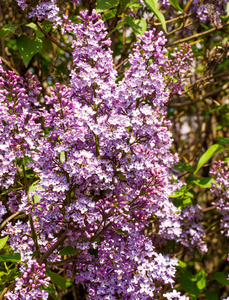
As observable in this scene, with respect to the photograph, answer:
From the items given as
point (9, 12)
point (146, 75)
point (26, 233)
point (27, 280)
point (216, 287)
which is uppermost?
point (9, 12)

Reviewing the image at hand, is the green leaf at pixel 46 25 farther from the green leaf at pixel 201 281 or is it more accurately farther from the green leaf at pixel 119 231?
the green leaf at pixel 201 281

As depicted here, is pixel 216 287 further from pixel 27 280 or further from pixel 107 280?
pixel 27 280

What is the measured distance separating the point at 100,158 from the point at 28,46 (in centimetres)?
93

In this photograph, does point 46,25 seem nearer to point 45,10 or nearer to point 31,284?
point 45,10

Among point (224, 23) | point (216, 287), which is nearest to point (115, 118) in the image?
point (224, 23)

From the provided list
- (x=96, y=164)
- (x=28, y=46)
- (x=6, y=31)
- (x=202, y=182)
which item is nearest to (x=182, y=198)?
(x=202, y=182)

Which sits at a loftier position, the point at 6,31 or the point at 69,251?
the point at 6,31

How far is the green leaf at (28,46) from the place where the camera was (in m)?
2.35

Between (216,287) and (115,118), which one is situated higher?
(115,118)

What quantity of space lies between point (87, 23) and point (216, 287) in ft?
10.6

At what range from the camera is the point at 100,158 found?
6.03 feet

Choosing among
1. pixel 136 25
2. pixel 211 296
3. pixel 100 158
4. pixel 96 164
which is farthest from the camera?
pixel 211 296

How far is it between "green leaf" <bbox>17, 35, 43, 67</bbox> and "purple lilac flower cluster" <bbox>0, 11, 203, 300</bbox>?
367 millimetres

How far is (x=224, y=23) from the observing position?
3.11m
